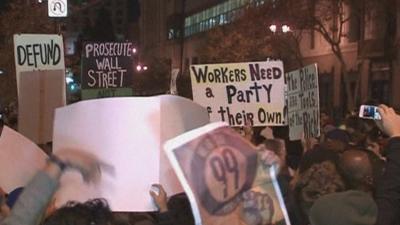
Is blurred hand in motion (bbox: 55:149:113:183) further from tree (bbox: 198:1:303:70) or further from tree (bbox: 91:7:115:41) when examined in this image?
tree (bbox: 91:7:115:41)

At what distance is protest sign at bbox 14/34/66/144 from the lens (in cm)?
829

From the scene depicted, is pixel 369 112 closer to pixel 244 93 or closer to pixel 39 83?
pixel 244 93

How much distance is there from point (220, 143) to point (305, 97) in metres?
5.28

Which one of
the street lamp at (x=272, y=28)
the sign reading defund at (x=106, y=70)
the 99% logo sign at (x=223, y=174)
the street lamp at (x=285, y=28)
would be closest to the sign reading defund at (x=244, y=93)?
the sign reading defund at (x=106, y=70)

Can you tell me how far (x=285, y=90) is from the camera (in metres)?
9.47

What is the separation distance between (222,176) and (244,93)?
5.62m

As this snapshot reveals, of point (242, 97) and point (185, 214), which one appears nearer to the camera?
point (185, 214)

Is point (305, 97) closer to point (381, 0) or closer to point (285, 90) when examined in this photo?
point (285, 90)

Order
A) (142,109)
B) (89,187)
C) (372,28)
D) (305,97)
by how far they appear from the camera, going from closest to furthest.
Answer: (89,187) < (142,109) < (305,97) < (372,28)

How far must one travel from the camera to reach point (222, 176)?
3.50m

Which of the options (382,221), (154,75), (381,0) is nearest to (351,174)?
(382,221)

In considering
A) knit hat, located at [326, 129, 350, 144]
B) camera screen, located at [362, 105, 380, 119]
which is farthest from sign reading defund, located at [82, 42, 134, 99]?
camera screen, located at [362, 105, 380, 119]

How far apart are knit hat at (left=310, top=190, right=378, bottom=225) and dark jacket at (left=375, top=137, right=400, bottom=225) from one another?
0.30 ft

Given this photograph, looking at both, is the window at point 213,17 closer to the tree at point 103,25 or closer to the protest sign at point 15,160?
the tree at point 103,25
